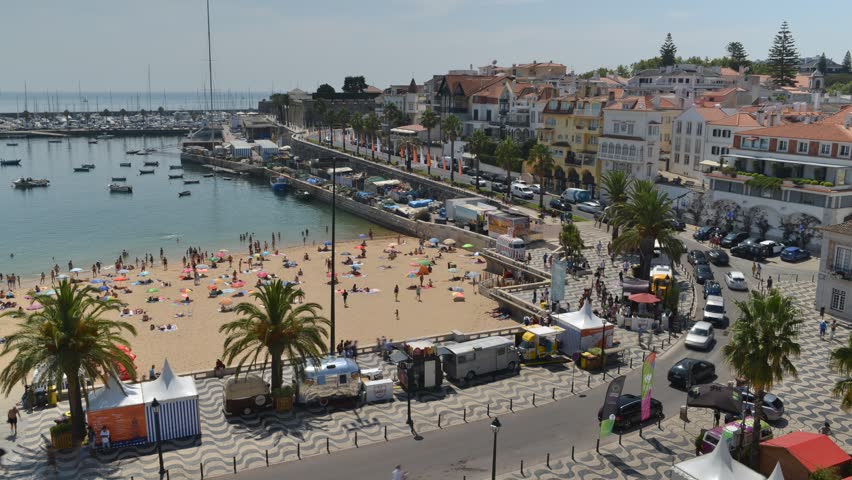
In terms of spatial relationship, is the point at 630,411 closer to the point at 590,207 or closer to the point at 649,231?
the point at 649,231

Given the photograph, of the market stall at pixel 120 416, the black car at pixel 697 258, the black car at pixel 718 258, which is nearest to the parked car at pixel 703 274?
the black car at pixel 697 258

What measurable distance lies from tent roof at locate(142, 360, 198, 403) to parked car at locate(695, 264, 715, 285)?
31.1m

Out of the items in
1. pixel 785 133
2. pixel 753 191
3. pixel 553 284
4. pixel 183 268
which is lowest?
pixel 183 268

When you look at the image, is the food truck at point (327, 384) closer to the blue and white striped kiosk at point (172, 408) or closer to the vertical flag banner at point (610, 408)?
the blue and white striped kiosk at point (172, 408)

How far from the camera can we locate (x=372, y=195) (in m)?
83.2

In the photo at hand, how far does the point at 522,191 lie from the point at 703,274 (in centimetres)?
2858

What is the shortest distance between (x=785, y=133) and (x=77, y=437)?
51782mm

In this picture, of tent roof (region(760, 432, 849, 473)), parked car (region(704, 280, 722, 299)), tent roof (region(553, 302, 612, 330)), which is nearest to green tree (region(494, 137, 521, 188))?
parked car (region(704, 280, 722, 299))

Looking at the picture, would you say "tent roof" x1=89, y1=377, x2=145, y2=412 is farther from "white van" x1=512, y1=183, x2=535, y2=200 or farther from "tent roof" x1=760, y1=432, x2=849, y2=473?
"white van" x1=512, y1=183, x2=535, y2=200

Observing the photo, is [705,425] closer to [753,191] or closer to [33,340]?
[33,340]

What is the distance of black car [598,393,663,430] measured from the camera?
2445cm

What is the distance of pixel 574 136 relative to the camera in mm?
73938

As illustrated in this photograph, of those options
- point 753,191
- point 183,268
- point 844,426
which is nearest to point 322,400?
point 844,426

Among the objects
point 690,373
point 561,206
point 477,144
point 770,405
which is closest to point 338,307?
point 690,373
